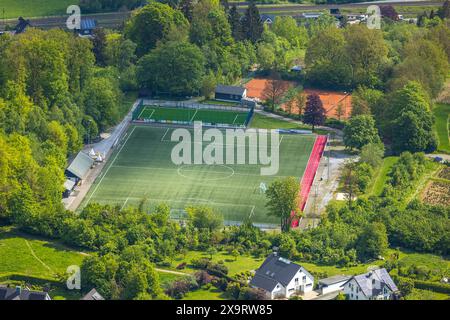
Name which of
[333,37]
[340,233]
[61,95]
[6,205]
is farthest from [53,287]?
[333,37]

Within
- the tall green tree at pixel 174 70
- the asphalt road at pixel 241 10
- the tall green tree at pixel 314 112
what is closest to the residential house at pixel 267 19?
the asphalt road at pixel 241 10

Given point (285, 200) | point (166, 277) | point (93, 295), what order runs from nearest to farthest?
point (93, 295) < point (166, 277) < point (285, 200)

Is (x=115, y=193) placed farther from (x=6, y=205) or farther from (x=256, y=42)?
(x=256, y=42)

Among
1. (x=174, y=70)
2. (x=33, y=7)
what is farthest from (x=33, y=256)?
(x=33, y=7)

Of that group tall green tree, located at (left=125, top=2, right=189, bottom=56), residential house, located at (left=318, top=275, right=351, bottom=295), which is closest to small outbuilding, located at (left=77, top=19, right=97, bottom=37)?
tall green tree, located at (left=125, top=2, right=189, bottom=56)

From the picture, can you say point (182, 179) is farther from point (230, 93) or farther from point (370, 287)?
point (370, 287)
